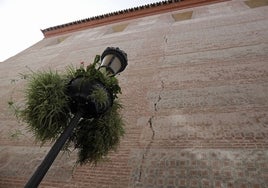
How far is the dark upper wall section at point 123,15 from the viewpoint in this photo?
44.5 feet

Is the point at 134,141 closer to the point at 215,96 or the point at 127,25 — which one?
the point at 215,96

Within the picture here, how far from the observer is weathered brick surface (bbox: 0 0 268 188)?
3.97 metres

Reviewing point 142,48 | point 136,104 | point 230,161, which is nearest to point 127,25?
point 142,48

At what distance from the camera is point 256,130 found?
439cm

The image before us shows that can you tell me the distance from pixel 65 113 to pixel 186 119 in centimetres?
295

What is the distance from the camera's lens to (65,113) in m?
2.96

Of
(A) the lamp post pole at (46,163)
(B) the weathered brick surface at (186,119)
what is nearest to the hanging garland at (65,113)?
(A) the lamp post pole at (46,163)

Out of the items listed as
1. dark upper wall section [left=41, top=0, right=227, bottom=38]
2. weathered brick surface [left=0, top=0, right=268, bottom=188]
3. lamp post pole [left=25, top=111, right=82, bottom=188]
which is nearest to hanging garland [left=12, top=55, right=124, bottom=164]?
lamp post pole [left=25, top=111, right=82, bottom=188]

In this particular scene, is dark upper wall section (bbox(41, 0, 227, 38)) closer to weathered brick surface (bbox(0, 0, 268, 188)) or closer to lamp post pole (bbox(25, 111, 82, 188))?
weathered brick surface (bbox(0, 0, 268, 188))

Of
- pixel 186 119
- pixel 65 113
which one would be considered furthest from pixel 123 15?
pixel 65 113

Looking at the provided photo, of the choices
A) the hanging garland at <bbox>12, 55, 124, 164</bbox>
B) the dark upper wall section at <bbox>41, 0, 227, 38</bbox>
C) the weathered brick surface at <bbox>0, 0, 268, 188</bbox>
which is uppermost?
the hanging garland at <bbox>12, 55, 124, 164</bbox>

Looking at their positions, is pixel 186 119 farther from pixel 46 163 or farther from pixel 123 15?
pixel 123 15

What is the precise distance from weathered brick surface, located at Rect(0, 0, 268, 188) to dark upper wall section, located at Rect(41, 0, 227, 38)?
13.2 ft

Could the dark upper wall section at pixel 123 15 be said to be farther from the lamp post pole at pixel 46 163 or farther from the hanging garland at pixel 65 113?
the lamp post pole at pixel 46 163
